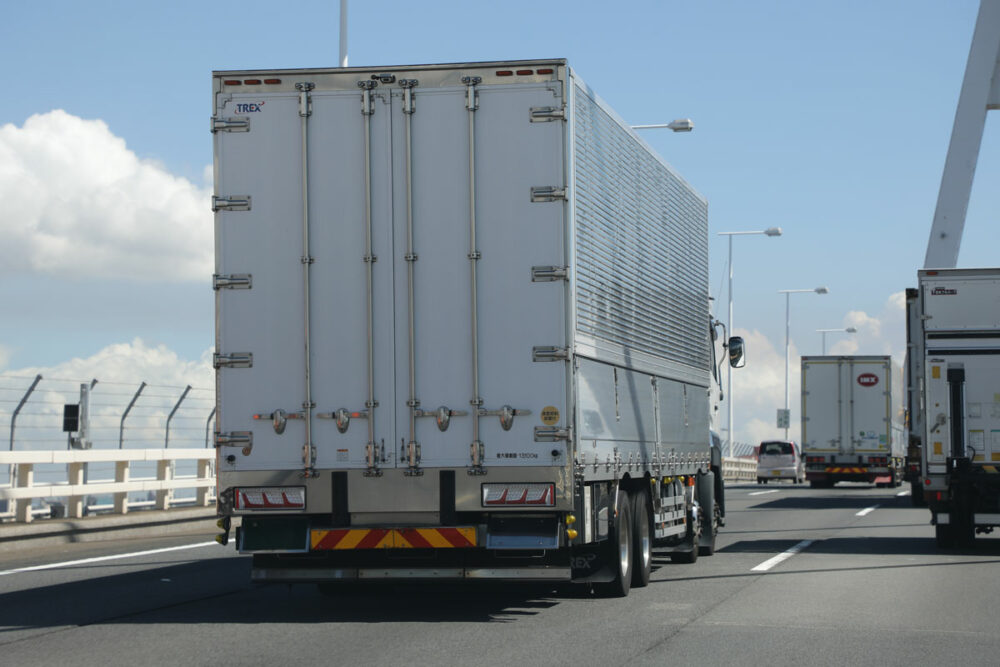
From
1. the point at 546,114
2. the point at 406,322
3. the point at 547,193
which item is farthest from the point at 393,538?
the point at 546,114

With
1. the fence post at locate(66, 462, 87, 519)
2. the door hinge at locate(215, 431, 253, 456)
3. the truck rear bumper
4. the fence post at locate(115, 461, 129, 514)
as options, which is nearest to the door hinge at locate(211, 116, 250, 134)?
the door hinge at locate(215, 431, 253, 456)

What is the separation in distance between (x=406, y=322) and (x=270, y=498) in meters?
1.62

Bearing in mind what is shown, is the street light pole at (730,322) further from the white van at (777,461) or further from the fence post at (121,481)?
the fence post at (121,481)

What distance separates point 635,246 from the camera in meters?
13.5

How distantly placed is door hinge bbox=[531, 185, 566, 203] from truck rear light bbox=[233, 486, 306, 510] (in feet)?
8.87

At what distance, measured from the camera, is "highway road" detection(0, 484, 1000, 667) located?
948cm

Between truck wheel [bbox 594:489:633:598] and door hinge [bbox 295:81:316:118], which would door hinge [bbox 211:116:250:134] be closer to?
door hinge [bbox 295:81:316:118]

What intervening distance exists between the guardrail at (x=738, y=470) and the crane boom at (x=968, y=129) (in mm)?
30090

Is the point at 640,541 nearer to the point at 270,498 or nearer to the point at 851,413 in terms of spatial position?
the point at 270,498

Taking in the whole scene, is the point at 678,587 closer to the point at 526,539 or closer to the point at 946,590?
the point at 946,590

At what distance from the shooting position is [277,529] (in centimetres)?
1119

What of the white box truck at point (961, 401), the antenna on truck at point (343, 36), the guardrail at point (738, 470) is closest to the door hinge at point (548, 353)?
the white box truck at point (961, 401)

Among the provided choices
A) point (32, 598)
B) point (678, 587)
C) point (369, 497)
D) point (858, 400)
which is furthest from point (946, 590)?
point (858, 400)

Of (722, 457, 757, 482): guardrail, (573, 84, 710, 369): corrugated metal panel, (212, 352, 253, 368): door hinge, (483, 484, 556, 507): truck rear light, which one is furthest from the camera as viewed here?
(722, 457, 757, 482): guardrail
